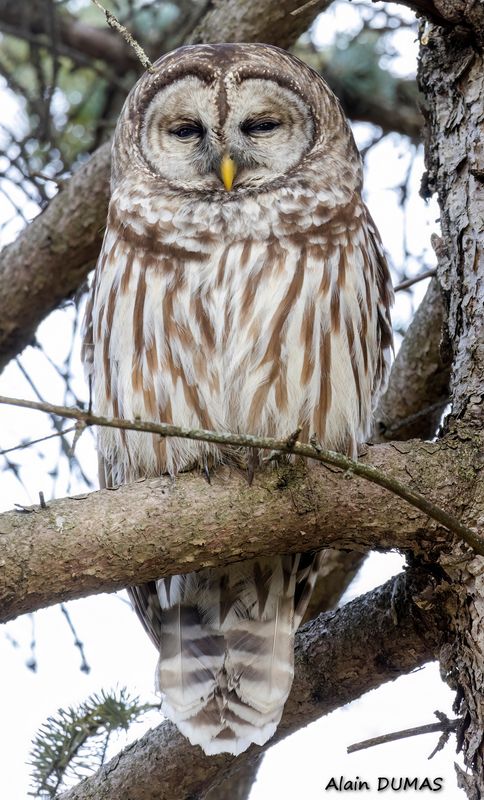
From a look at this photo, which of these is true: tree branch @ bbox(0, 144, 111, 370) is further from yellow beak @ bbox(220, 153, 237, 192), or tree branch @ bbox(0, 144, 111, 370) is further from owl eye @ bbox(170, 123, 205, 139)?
yellow beak @ bbox(220, 153, 237, 192)

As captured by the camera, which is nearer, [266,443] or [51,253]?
[266,443]

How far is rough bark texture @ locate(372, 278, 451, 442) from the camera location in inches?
143

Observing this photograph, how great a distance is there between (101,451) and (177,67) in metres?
1.18

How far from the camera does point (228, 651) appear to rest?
3.03m

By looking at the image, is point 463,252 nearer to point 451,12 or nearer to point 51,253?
point 451,12

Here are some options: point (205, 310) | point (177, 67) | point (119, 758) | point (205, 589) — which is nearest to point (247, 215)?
point (205, 310)

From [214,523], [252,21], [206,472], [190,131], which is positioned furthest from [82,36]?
[214,523]

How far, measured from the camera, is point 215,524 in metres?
2.37

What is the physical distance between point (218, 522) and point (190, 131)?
4.55ft

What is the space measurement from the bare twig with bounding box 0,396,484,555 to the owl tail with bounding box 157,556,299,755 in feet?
3.28

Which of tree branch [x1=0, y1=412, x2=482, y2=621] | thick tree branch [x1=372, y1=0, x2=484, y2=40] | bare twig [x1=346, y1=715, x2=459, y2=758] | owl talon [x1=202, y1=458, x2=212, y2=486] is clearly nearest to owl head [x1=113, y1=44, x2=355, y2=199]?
thick tree branch [x1=372, y1=0, x2=484, y2=40]

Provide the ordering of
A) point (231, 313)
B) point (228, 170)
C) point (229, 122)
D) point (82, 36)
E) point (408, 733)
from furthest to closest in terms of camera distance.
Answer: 1. point (82, 36)
2. point (229, 122)
3. point (228, 170)
4. point (231, 313)
5. point (408, 733)

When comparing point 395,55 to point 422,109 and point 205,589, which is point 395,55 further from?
point 205,589

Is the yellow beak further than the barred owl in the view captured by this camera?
Yes
